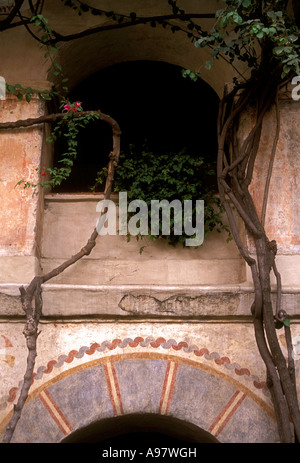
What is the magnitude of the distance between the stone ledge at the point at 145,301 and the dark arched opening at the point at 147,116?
296 centimetres

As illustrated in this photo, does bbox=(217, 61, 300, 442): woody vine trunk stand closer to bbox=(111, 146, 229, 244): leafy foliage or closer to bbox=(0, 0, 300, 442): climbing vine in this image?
bbox=(0, 0, 300, 442): climbing vine

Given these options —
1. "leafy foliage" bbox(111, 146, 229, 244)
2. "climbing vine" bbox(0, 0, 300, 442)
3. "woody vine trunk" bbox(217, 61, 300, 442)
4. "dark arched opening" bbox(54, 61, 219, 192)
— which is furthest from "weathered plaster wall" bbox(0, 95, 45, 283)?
"dark arched opening" bbox(54, 61, 219, 192)

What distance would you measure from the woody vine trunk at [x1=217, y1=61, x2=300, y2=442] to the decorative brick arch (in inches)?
7.4

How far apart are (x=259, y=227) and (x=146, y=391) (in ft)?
4.74

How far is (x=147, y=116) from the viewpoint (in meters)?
7.25

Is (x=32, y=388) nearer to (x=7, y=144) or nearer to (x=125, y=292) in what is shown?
(x=125, y=292)

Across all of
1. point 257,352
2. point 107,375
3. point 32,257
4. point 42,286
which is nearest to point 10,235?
point 32,257

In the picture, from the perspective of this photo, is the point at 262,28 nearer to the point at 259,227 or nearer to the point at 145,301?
the point at 259,227

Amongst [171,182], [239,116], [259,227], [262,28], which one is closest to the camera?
[262,28]

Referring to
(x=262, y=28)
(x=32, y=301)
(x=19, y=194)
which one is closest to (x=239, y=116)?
(x=262, y=28)

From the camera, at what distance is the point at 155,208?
4.54 m

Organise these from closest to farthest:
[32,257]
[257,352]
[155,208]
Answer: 1. [257,352]
2. [32,257]
3. [155,208]

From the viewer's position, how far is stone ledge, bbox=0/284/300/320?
3.94 m

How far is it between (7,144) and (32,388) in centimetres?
199
